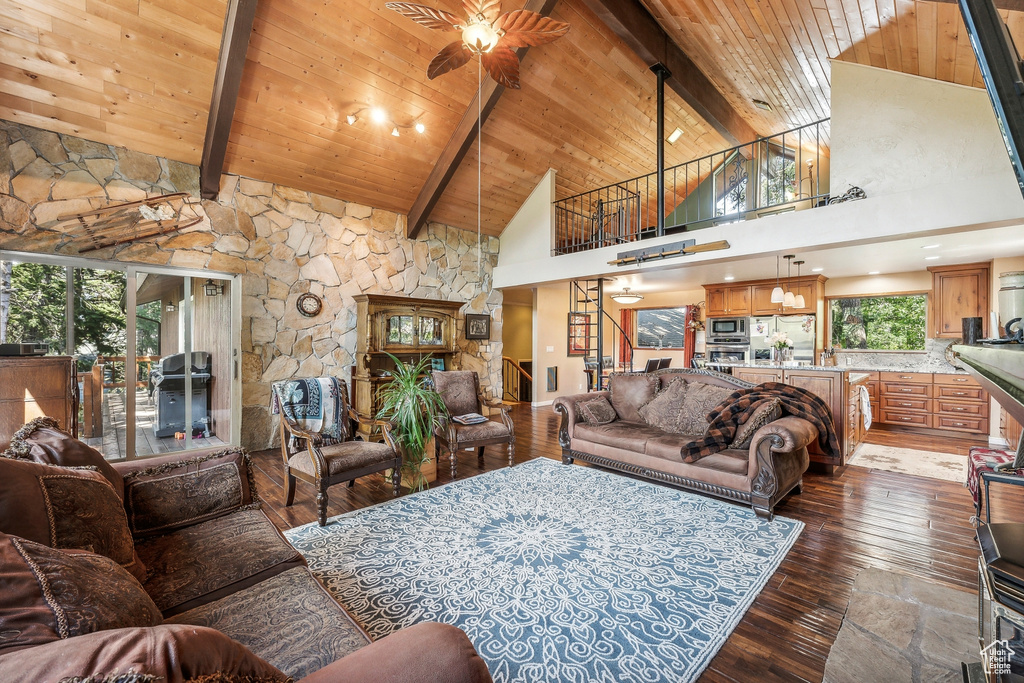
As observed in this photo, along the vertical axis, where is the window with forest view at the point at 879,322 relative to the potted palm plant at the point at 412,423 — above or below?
above

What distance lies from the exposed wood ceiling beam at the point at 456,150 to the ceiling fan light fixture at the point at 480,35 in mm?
1742

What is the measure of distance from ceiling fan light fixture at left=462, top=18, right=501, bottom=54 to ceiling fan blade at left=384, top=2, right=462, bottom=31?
104 millimetres

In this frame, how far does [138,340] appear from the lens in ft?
13.9

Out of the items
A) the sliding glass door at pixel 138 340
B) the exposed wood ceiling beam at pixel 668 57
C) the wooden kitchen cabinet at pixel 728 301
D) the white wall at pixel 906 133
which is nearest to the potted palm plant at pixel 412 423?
the sliding glass door at pixel 138 340

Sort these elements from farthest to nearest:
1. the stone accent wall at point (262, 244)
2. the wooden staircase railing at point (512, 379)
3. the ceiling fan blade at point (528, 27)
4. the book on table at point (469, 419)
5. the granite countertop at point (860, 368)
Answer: the wooden staircase railing at point (512, 379)
the granite countertop at point (860, 368)
the book on table at point (469, 419)
the stone accent wall at point (262, 244)
the ceiling fan blade at point (528, 27)

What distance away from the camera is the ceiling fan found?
8.90ft

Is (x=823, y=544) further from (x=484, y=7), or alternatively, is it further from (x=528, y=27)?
(x=484, y=7)

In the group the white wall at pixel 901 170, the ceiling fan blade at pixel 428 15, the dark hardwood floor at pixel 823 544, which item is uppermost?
the ceiling fan blade at pixel 428 15

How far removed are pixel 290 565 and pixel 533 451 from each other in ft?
11.3

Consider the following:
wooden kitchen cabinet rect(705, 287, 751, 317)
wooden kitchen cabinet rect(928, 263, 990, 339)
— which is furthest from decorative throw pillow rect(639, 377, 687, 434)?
wooden kitchen cabinet rect(928, 263, 990, 339)

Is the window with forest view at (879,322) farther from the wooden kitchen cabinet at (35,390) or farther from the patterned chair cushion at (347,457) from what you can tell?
the wooden kitchen cabinet at (35,390)

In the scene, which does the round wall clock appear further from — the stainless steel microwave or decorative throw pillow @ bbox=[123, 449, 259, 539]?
the stainless steel microwave

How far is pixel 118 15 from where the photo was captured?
3.23 meters

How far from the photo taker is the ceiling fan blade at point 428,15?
2.65 metres
